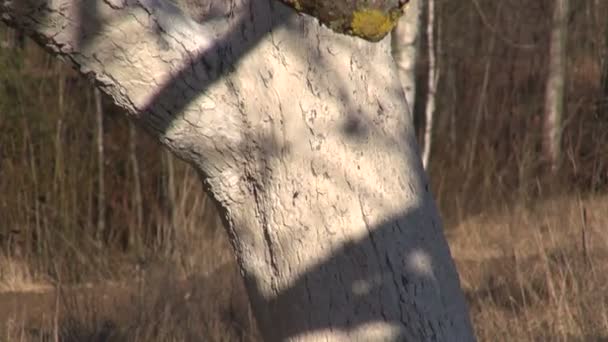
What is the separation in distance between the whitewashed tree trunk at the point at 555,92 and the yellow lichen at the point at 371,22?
899 centimetres

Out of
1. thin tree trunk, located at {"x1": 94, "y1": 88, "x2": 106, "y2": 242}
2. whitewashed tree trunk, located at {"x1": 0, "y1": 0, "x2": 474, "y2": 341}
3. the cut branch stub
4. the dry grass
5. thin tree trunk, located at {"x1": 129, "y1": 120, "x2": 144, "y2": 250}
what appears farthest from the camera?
thin tree trunk, located at {"x1": 129, "y1": 120, "x2": 144, "y2": 250}

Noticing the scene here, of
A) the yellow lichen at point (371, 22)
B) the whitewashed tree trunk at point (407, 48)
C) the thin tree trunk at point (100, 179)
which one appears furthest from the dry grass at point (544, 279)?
the yellow lichen at point (371, 22)

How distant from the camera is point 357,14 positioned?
2334 mm

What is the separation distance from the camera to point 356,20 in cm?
235

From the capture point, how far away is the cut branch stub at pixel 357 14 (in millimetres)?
2312

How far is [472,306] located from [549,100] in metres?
5.52

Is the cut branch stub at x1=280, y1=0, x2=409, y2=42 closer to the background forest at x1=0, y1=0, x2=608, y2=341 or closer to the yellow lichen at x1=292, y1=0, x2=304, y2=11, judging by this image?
the yellow lichen at x1=292, y1=0, x2=304, y2=11

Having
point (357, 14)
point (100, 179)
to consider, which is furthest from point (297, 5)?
point (100, 179)

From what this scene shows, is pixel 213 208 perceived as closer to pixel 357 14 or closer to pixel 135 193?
pixel 135 193

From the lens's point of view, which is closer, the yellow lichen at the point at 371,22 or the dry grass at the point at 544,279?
the yellow lichen at the point at 371,22

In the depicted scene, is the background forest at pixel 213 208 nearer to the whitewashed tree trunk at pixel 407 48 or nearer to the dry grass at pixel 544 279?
the dry grass at pixel 544 279

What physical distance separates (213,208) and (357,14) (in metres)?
7.14

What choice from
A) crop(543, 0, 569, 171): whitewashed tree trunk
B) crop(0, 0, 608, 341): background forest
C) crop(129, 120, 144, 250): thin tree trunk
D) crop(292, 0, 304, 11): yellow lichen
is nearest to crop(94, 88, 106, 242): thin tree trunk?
crop(0, 0, 608, 341): background forest

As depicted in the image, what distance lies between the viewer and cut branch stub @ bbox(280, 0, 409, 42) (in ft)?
7.59
